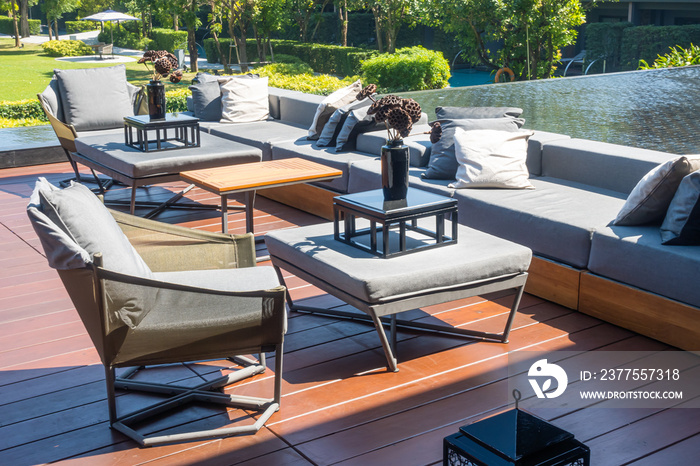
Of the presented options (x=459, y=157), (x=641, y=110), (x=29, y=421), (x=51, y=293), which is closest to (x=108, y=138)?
(x=51, y=293)

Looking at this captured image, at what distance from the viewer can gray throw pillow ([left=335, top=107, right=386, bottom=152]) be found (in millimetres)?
5797

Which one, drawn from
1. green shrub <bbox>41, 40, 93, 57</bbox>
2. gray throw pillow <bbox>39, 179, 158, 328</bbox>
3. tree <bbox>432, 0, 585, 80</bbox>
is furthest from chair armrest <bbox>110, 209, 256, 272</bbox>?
green shrub <bbox>41, 40, 93, 57</bbox>

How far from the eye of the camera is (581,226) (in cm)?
366

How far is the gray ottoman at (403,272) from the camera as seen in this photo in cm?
301

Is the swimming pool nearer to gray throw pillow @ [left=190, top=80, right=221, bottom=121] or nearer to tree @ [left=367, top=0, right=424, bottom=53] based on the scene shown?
gray throw pillow @ [left=190, top=80, right=221, bottom=121]

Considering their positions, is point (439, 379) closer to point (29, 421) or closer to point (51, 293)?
point (29, 421)

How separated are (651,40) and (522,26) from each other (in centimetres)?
494

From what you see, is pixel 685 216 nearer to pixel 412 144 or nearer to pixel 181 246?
pixel 181 246

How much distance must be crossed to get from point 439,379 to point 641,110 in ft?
23.6

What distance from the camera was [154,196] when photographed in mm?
6262

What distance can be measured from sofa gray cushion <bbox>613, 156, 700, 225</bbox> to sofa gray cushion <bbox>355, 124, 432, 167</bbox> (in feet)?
6.18

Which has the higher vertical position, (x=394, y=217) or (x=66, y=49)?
(x=66, y=49)

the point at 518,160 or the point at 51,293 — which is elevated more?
the point at 518,160

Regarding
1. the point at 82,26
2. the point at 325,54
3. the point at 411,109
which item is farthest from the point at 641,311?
the point at 82,26
